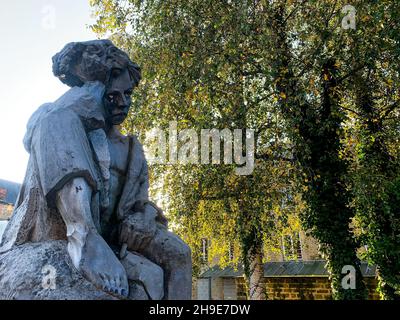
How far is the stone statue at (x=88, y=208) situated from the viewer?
1536 millimetres

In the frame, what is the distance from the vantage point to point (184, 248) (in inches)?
80.5

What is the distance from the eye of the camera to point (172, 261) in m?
1.99

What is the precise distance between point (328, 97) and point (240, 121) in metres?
2.33

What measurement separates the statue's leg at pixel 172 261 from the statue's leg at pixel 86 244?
38cm

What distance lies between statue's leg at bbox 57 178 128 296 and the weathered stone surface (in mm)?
36

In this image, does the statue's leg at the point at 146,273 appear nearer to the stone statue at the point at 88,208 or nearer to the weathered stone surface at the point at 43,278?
the stone statue at the point at 88,208

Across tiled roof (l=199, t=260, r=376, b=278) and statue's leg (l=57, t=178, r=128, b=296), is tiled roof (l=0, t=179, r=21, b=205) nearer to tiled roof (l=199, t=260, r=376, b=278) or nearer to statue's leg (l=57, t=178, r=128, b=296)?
statue's leg (l=57, t=178, r=128, b=296)

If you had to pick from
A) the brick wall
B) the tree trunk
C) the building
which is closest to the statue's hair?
the building

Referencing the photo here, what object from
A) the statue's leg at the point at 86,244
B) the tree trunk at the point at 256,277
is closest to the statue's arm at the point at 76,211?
the statue's leg at the point at 86,244

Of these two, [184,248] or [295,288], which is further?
[295,288]

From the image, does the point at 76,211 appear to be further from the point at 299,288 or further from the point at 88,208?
the point at 299,288

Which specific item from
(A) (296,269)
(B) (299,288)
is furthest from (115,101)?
(A) (296,269)

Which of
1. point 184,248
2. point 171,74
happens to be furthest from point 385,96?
point 184,248

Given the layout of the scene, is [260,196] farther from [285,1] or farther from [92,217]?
[92,217]
